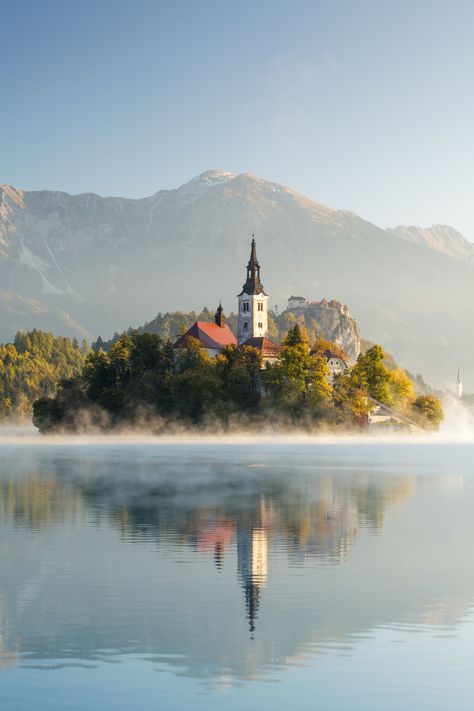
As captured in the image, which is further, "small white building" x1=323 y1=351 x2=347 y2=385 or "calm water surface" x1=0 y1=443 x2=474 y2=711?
"small white building" x1=323 y1=351 x2=347 y2=385

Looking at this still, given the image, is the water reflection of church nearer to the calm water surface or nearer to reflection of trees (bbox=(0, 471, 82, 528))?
the calm water surface

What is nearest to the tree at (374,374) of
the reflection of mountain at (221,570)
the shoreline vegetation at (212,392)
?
the shoreline vegetation at (212,392)

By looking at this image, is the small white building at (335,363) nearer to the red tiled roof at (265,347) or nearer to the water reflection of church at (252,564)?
the red tiled roof at (265,347)

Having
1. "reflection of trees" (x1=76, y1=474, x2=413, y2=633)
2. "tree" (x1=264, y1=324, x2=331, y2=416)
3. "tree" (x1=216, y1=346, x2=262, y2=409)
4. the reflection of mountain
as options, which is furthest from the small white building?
the reflection of mountain

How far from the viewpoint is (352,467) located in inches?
3937

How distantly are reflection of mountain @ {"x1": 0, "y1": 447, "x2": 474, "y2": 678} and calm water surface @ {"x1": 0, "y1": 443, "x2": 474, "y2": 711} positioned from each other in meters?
0.08

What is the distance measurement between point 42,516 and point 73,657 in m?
27.6

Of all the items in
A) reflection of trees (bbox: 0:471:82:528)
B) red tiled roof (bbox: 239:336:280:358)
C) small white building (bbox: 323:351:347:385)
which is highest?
red tiled roof (bbox: 239:336:280:358)

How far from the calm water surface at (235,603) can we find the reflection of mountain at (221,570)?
0.27 ft

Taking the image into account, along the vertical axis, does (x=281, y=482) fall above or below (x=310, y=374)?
below

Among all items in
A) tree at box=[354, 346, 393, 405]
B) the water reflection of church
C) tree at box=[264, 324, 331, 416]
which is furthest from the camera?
tree at box=[354, 346, 393, 405]

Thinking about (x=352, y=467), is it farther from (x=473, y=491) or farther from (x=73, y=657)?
(x=73, y=657)

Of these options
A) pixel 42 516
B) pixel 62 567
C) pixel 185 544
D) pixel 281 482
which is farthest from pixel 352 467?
pixel 62 567

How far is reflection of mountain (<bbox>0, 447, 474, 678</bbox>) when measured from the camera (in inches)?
985
